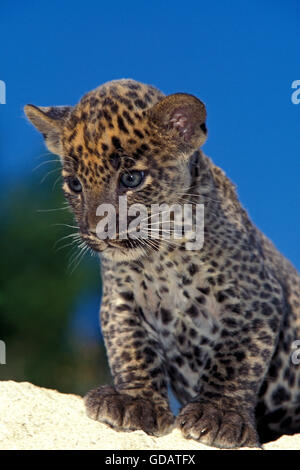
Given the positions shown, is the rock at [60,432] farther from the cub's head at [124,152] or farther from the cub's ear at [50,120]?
the cub's ear at [50,120]

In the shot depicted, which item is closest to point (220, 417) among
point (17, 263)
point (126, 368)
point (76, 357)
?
point (126, 368)

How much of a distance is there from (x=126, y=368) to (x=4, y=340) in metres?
10.8

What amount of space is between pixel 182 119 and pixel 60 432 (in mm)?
2951

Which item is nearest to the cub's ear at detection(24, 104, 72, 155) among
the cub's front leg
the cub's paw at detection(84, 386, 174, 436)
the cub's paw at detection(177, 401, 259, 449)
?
the cub's front leg

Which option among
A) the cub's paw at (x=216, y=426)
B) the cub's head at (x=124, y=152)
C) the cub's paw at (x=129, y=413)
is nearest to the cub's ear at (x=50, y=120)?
the cub's head at (x=124, y=152)

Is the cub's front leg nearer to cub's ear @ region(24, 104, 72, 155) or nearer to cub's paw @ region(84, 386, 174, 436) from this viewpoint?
cub's paw @ region(84, 386, 174, 436)

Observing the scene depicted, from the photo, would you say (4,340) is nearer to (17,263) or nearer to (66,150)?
(17,263)

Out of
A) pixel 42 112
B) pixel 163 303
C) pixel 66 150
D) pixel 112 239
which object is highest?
pixel 42 112

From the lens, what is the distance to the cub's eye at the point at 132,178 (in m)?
6.41

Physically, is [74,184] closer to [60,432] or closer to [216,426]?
[60,432]

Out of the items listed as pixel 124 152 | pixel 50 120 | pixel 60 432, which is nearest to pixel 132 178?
pixel 124 152

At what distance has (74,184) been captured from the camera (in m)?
6.81

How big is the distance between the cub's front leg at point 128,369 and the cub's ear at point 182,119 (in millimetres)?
1708

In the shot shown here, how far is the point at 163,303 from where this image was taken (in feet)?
23.6
